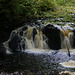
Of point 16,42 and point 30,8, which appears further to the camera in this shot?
point 30,8

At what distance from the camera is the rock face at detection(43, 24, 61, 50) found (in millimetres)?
10406

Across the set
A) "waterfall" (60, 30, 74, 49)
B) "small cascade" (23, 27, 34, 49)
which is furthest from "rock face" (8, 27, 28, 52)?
"waterfall" (60, 30, 74, 49)

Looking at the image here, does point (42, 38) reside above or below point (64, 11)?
below

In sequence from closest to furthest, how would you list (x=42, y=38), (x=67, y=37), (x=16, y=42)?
(x=16, y=42) → (x=67, y=37) → (x=42, y=38)

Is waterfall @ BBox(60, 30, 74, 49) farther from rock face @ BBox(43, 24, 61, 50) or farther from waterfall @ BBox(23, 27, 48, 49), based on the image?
waterfall @ BBox(23, 27, 48, 49)

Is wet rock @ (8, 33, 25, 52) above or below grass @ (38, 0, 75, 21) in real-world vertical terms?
below

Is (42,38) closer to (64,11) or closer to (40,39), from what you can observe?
(40,39)

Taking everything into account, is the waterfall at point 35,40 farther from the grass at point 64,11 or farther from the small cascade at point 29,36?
the grass at point 64,11

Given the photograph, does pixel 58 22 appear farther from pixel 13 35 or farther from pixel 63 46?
pixel 13 35

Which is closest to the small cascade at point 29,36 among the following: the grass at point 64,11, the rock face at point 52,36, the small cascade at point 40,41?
the small cascade at point 40,41

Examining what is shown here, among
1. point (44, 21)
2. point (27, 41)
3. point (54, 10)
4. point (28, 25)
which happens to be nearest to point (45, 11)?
point (54, 10)

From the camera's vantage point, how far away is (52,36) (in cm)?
1052

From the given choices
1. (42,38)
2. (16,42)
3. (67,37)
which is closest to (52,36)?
(42,38)

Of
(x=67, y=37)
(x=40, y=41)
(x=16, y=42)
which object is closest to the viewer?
(x=16, y=42)
